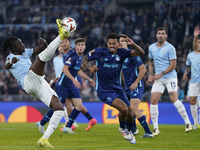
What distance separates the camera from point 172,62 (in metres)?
10.1

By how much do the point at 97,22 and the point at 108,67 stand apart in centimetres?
1631

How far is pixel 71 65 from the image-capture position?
1045cm

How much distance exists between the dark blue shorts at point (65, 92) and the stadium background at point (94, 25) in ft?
17.7

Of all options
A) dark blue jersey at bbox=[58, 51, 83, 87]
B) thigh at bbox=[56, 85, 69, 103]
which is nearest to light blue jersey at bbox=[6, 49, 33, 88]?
dark blue jersey at bbox=[58, 51, 83, 87]

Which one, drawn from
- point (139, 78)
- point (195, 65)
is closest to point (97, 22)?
point (195, 65)

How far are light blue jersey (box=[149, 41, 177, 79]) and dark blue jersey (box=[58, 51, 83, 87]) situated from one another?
1895 millimetres

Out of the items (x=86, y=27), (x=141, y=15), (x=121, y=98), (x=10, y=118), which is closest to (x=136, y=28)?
(x=141, y=15)

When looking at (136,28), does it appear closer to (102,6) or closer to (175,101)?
(102,6)

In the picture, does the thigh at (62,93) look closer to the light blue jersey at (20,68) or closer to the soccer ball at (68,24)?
the light blue jersey at (20,68)

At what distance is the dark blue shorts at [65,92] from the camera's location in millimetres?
10656

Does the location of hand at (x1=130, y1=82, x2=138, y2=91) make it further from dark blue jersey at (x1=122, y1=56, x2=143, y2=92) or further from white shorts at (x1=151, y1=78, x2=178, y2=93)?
white shorts at (x1=151, y1=78, x2=178, y2=93)

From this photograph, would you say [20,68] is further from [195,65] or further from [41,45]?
[195,65]

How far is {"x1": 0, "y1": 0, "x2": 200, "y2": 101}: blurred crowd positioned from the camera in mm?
20484

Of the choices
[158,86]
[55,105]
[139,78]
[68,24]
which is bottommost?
[158,86]
